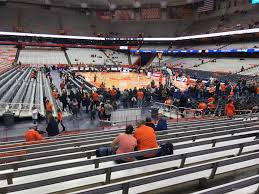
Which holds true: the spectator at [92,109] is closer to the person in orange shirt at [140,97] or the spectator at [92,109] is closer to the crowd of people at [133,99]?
the crowd of people at [133,99]

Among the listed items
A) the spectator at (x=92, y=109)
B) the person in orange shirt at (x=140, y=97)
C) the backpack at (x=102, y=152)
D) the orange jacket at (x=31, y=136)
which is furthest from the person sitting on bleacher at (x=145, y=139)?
the person in orange shirt at (x=140, y=97)

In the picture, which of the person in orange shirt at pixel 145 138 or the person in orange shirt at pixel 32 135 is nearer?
the person in orange shirt at pixel 145 138

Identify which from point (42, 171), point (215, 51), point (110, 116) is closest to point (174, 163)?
point (42, 171)

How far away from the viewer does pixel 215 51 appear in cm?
4569

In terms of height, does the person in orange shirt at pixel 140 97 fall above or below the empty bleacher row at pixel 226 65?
below

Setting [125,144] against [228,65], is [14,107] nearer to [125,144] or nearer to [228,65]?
[125,144]

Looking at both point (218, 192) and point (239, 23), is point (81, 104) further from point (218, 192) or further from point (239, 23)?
point (239, 23)

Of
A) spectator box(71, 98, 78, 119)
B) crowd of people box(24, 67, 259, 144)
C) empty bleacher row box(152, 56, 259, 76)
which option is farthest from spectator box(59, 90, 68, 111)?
empty bleacher row box(152, 56, 259, 76)

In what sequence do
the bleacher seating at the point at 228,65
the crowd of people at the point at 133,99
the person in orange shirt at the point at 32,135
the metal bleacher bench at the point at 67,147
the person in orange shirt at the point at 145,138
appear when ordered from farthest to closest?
the bleacher seating at the point at 228,65 → the crowd of people at the point at 133,99 → the person in orange shirt at the point at 32,135 → the person in orange shirt at the point at 145,138 → the metal bleacher bench at the point at 67,147

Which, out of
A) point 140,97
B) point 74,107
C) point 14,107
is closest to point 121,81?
point 140,97

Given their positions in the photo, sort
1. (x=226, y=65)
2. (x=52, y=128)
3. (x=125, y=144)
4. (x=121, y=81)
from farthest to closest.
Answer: (x=226, y=65)
(x=121, y=81)
(x=52, y=128)
(x=125, y=144)

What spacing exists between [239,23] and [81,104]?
4238cm

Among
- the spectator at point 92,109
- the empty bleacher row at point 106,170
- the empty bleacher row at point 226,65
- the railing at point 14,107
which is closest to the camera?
the empty bleacher row at point 106,170

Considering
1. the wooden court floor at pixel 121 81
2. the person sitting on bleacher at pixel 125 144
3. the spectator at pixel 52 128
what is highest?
the wooden court floor at pixel 121 81
